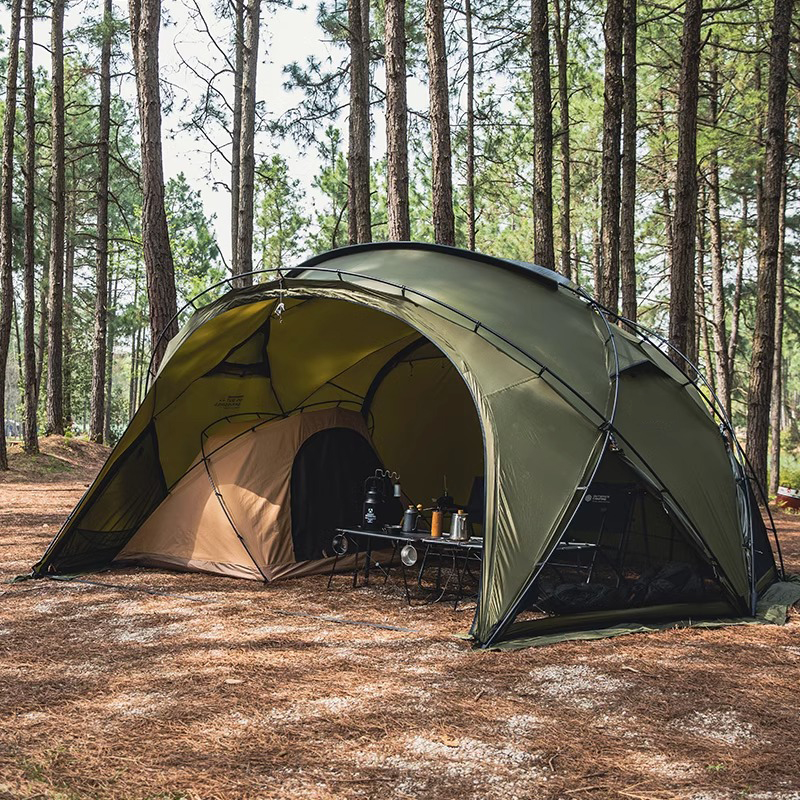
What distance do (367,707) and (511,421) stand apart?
204 cm

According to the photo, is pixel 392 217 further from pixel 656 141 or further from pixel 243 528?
pixel 656 141

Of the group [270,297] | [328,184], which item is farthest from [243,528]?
[328,184]

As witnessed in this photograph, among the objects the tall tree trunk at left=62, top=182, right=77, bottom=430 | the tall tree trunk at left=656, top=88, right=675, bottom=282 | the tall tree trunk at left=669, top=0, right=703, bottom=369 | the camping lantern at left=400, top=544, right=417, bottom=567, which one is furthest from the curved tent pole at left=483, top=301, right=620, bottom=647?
the tall tree trunk at left=62, top=182, right=77, bottom=430

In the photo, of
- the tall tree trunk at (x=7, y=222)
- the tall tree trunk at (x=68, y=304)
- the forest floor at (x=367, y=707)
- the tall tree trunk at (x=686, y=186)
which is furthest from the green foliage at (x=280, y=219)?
the forest floor at (x=367, y=707)

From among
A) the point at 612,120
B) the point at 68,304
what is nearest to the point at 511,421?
the point at 612,120

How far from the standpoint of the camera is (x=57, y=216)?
16219 mm

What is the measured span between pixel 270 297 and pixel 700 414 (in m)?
3.10

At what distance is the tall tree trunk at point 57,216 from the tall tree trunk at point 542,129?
348 inches

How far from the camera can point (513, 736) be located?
128 inches

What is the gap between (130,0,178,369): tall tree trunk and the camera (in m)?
8.52

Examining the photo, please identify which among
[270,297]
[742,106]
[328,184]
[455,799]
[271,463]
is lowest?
[455,799]

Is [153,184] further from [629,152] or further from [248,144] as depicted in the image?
[629,152]

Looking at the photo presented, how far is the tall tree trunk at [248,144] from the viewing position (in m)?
13.2

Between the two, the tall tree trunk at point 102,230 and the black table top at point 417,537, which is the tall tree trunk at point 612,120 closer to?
the black table top at point 417,537
